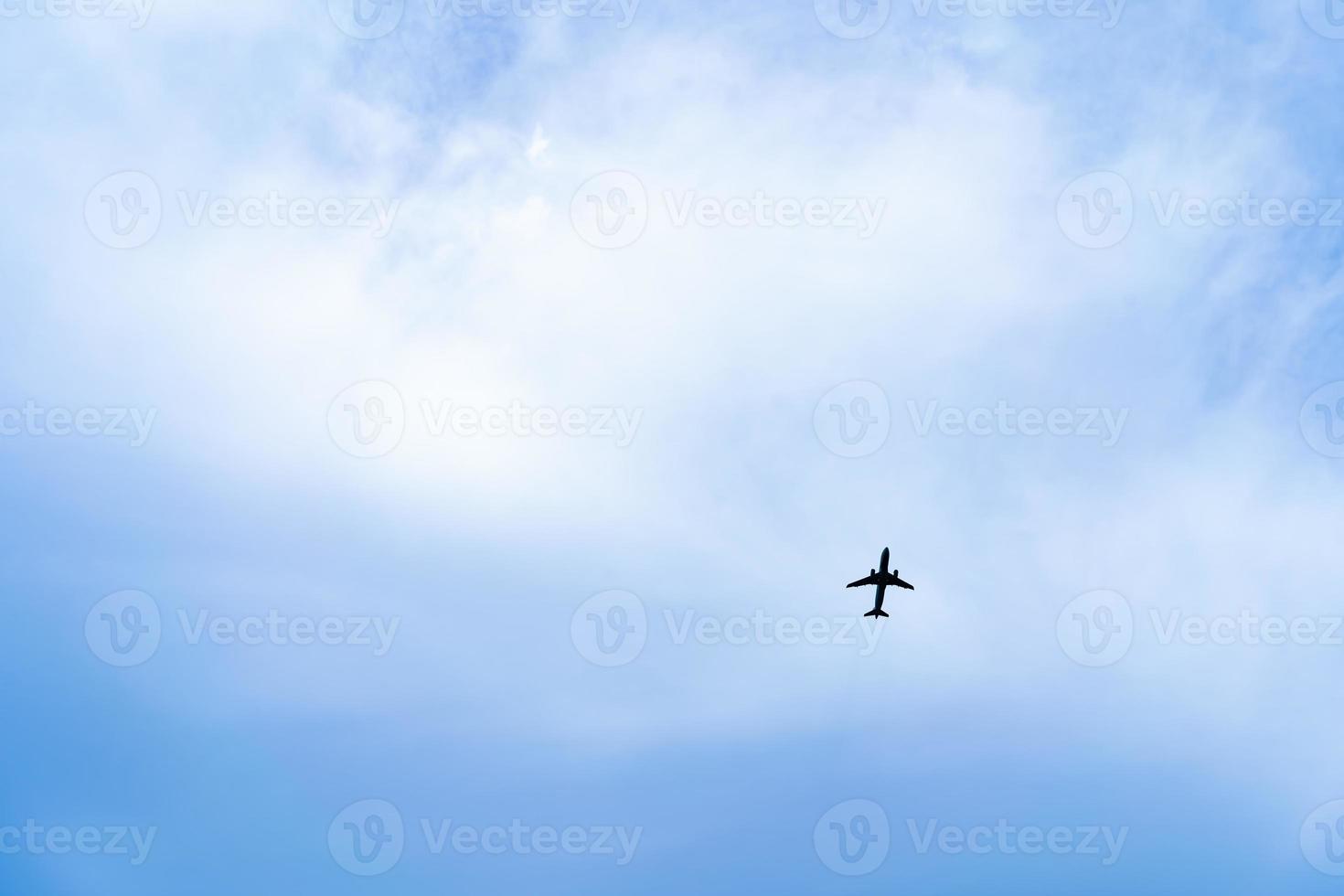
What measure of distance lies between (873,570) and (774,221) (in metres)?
50.8

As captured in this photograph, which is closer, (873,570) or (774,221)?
(774,221)

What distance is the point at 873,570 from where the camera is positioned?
380 feet

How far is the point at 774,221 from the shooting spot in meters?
87.8

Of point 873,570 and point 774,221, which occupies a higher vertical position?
point 774,221
